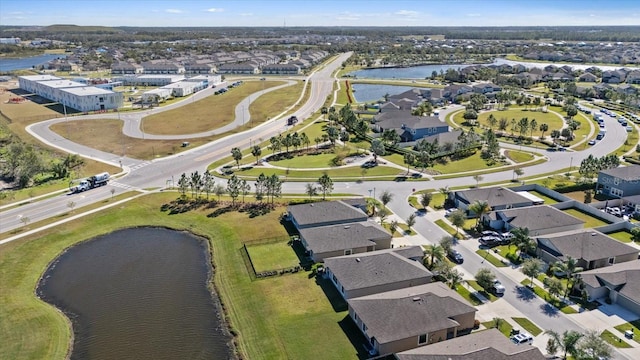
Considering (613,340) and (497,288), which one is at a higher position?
(497,288)

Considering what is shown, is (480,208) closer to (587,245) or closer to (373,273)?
(587,245)

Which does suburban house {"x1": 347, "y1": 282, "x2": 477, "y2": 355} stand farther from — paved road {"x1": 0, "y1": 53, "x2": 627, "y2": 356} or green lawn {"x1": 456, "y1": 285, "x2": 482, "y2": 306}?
paved road {"x1": 0, "y1": 53, "x2": 627, "y2": 356}

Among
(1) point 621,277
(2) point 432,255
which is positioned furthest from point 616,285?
(2) point 432,255

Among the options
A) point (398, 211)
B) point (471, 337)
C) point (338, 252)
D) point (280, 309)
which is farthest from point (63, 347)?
point (398, 211)

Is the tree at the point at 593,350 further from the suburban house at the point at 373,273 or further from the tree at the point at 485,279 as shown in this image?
the suburban house at the point at 373,273

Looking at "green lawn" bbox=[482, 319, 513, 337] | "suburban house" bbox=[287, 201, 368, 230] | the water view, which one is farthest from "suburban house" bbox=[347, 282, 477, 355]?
the water view

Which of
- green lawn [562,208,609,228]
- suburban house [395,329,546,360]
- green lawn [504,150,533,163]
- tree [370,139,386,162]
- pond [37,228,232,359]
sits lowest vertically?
pond [37,228,232,359]
